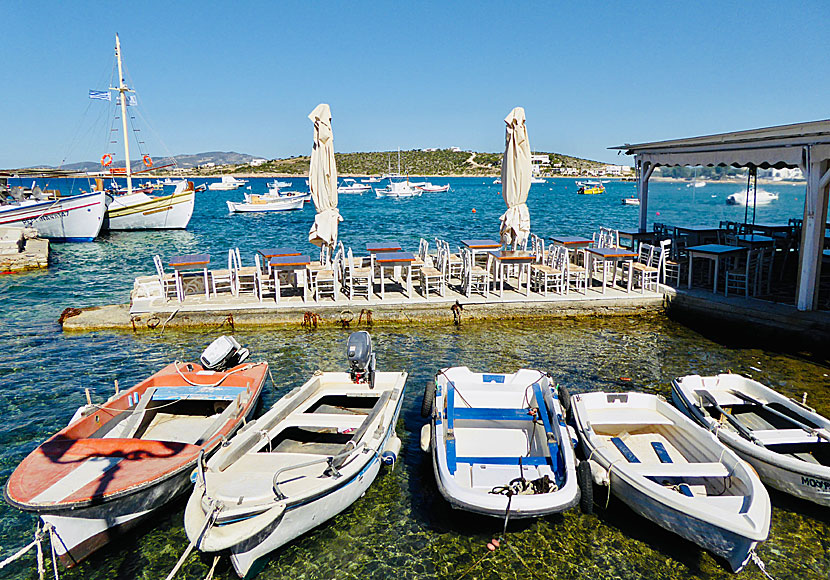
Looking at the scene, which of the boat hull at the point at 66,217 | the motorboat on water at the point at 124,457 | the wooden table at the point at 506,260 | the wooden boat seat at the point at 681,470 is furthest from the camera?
the boat hull at the point at 66,217

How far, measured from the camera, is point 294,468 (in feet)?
17.1

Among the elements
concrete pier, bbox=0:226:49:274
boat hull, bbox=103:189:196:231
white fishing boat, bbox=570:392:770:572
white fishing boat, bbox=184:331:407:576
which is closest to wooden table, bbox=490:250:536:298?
white fishing boat, bbox=184:331:407:576

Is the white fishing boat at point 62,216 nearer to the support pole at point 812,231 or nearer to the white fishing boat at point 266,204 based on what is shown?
the white fishing boat at point 266,204

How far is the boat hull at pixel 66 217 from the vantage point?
92.5 ft

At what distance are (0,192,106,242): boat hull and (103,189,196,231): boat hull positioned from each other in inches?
142

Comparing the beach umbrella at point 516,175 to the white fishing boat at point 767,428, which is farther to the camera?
the beach umbrella at point 516,175

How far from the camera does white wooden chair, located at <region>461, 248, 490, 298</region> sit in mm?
12547

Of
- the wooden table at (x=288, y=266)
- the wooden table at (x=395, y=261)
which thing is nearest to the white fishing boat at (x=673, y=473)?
the wooden table at (x=395, y=261)

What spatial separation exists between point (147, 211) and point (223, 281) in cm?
2606

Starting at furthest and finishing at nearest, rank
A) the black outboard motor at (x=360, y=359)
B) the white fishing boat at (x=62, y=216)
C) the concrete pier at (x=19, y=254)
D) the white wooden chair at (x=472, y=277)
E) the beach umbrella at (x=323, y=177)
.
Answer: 1. the white fishing boat at (x=62, y=216)
2. the concrete pier at (x=19, y=254)
3. the beach umbrella at (x=323, y=177)
4. the white wooden chair at (x=472, y=277)
5. the black outboard motor at (x=360, y=359)

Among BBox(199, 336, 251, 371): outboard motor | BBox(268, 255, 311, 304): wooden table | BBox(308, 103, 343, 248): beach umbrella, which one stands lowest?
BBox(199, 336, 251, 371): outboard motor

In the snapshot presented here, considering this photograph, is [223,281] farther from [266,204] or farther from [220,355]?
[266,204]

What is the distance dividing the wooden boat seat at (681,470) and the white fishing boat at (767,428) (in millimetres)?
778

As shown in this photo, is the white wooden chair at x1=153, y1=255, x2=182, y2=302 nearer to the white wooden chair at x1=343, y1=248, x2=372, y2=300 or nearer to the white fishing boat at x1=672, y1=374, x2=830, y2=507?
the white wooden chair at x1=343, y1=248, x2=372, y2=300
